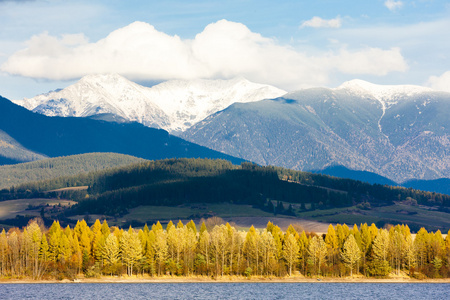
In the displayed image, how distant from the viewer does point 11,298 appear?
172500mm

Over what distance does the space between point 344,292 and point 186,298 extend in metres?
45.1

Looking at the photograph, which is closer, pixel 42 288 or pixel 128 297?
pixel 128 297

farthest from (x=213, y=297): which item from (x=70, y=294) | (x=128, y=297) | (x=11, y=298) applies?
(x=11, y=298)

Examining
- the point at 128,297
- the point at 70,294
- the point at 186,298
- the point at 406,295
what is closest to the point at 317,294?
the point at 406,295

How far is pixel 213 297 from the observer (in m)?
181

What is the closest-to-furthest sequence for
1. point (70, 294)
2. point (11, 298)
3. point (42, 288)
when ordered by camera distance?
point (11, 298) < point (70, 294) < point (42, 288)

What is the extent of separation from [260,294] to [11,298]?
203 ft

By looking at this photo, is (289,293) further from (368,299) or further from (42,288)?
(42,288)

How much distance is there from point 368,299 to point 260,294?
91.6ft

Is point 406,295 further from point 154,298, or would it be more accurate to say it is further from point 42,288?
point 42,288

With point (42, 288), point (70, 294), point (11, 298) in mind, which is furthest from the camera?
point (42, 288)

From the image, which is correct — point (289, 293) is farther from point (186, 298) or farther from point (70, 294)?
point (70, 294)

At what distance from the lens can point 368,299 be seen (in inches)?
7106

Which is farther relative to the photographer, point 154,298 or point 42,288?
point 42,288
